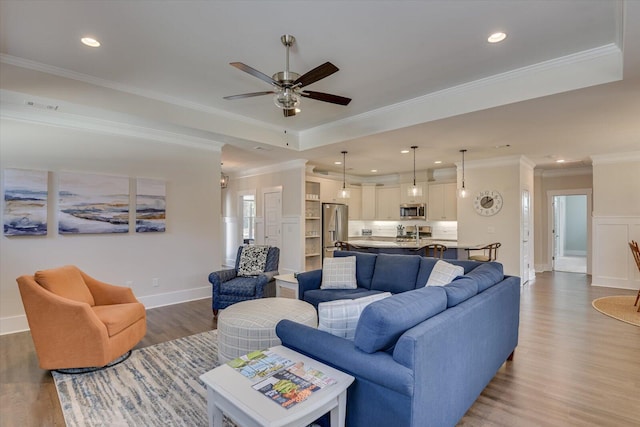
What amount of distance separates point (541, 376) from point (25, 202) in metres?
6.06

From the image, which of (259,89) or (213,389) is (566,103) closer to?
(259,89)

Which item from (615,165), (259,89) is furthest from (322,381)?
(615,165)

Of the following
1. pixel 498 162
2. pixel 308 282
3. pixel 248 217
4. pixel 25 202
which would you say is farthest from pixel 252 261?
pixel 498 162

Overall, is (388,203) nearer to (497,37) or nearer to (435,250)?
(435,250)

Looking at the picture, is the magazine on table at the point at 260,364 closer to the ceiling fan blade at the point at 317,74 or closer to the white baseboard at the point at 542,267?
the ceiling fan blade at the point at 317,74

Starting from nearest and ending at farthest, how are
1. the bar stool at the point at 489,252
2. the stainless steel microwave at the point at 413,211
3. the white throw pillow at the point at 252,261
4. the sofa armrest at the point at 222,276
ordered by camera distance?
the sofa armrest at the point at 222,276 < the white throw pillow at the point at 252,261 < the bar stool at the point at 489,252 < the stainless steel microwave at the point at 413,211

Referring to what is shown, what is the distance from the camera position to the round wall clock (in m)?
6.85

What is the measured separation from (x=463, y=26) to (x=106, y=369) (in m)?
4.45

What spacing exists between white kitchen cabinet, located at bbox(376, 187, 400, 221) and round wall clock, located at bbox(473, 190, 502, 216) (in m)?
2.36

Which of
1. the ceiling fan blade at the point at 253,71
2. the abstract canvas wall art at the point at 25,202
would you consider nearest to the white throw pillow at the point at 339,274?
the ceiling fan blade at the point at 253,71

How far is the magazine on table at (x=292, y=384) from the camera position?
4.92ft

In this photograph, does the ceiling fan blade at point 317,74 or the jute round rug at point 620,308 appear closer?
the ceiling fan blade at point 317,74

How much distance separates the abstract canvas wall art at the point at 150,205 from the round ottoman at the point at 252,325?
2.69 meters

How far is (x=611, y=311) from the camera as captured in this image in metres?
4.87
